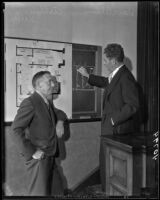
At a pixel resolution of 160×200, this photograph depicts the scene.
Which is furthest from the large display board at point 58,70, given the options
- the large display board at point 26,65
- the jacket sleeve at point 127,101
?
the jacket sleeve at point 127,101

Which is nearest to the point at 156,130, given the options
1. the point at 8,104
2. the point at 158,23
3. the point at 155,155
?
the point at 155,155

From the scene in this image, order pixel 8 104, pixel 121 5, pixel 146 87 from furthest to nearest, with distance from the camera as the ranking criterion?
1. pixel 146 87
2. pixel 121 5
3. pixel 8 104

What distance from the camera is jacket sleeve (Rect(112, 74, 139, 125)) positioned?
52.6 inches

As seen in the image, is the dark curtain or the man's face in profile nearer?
the man's face in profile

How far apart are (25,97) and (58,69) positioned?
243 mm

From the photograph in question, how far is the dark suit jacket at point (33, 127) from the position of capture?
1203 mm

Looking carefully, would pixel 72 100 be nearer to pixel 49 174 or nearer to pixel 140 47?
pixel 49 174

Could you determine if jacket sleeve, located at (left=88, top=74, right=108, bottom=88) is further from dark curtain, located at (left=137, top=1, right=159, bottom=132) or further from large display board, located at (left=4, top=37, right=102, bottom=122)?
dark curtain, located at (left=137, top=1, right=159, bottom=132)

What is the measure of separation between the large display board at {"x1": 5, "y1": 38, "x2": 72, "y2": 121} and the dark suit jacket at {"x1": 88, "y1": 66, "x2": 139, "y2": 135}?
22cm

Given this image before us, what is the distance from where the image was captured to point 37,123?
4.02 feet

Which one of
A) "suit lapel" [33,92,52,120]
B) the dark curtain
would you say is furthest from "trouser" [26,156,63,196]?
the dark curtain

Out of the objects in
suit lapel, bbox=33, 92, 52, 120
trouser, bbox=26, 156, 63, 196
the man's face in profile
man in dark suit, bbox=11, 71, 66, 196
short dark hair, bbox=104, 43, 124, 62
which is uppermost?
short dark hair, bbox=104, 43, 124, 62

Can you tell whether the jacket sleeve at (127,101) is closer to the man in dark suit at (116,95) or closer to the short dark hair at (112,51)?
the man in dark suit at (116,95)

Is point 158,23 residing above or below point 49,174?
above
